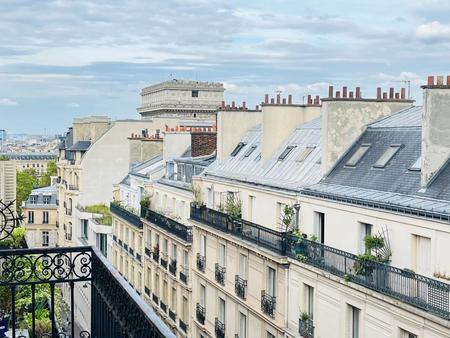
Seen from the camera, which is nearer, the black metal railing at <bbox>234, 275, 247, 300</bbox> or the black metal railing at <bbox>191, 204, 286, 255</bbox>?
the black metal railing at <bbox>191, 204, 286, 255</bbox>

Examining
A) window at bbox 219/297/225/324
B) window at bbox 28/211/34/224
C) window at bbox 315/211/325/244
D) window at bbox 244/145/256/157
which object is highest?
window at bbox 244/145/256/157

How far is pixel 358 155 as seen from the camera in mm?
22672

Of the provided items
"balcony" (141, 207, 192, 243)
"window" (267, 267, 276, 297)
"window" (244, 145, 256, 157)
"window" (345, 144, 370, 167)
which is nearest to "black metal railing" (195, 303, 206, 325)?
"balcony" (141, 207, 192, 243)

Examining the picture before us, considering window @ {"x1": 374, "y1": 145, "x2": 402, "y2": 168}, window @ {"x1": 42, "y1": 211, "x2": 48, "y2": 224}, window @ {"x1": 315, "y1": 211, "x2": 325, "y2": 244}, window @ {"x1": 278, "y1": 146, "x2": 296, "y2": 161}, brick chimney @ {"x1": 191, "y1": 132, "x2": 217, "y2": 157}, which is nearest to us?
window @ {"x1": 374, "y1": 145, "x2": 402, "y2": 168}

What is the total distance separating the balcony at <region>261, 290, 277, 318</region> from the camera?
2381 centimetres

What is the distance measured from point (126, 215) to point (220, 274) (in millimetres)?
17495

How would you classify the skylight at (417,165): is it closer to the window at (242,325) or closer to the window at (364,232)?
the window at (364,232)

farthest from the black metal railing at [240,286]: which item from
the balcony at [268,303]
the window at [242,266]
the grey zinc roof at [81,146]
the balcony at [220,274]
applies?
the grey zinc roof at [81,146]

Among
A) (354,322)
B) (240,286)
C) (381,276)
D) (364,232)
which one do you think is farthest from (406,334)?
(240,286)

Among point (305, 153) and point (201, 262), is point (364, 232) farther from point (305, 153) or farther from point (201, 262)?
point (201, 262)

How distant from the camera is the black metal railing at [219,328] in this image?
28719 mm

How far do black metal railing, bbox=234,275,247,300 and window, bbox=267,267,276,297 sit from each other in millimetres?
2168

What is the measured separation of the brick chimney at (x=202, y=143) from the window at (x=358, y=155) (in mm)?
19135

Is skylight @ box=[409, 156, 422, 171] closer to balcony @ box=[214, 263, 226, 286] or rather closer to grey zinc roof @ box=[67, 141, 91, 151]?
balcony @ box=[214, 263, 226, 286]
